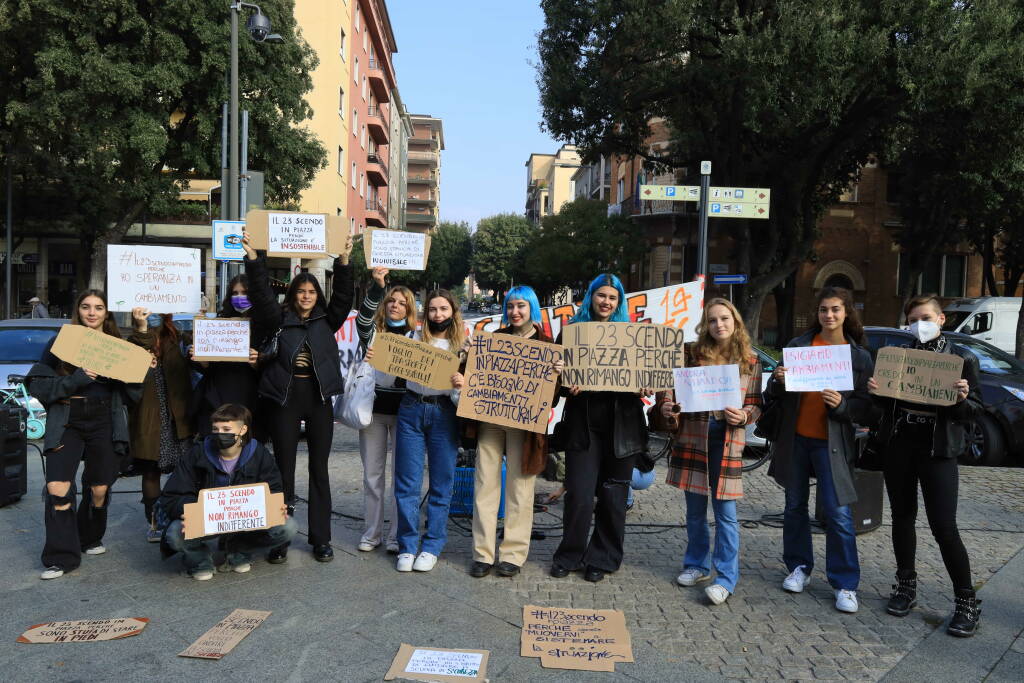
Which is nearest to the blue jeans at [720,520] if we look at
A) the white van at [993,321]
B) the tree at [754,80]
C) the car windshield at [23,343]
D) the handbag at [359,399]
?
the handbag at [359,399]

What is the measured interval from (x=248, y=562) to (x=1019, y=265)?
1232 inches

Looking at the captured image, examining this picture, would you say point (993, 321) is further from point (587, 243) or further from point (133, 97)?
point (133, 97)

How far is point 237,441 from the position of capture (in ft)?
16.2

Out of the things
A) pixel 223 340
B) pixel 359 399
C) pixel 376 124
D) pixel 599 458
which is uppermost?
pixel 376 124

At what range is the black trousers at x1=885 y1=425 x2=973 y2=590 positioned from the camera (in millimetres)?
4402

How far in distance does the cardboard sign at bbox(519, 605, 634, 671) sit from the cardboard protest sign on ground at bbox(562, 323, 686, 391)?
133 centimetres

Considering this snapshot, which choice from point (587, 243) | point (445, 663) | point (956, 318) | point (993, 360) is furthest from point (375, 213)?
point (445, 663)

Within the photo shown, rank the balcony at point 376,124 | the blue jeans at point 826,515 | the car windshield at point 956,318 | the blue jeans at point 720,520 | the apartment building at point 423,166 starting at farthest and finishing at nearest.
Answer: the apartment building at point 423,166, the balcony at point 376,124, the car windshield at point 956,318, the blue jeans at point 720,520, the blue jeans at point 826,515

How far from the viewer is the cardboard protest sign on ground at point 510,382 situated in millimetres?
5023

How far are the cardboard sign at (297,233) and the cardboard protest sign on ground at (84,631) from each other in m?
2.49

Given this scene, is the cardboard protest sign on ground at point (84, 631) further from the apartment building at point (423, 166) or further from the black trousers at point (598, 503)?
the apartment building at point (423, 166)

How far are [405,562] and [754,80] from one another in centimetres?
1491

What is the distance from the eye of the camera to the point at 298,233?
5.61 metres

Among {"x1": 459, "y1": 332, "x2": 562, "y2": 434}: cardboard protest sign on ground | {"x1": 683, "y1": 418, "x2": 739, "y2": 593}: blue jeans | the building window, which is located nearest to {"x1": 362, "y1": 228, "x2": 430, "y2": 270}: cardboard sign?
{"x1": 459, "y1": 332, "x2": 562, "y2": 434}: cardboard protest sign on ground
